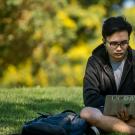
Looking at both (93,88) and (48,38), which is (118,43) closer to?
(93,88)

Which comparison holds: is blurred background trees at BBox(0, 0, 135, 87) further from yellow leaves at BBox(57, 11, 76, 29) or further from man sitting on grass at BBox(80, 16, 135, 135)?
man sitting on grass at BBox(80, 16, 135, 135)

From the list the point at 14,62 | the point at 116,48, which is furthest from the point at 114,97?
the point at 14,62

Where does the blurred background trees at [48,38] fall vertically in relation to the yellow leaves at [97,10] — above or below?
below

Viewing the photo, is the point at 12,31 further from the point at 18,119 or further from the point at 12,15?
the point at 18,119

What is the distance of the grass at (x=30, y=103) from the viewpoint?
7.57 meters

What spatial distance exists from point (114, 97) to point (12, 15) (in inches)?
648

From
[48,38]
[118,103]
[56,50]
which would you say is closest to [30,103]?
[118,103]

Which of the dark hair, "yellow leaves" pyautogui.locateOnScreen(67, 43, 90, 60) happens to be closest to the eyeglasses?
the dark hair

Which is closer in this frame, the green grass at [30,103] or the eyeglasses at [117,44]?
the eyeglasses at [117,44]

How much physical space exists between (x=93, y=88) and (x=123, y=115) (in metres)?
0.48

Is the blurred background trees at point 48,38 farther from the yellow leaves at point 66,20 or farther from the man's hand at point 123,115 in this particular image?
the man's hand at point 123,115

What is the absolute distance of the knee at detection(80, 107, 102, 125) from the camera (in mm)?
6855

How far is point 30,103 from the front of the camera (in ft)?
30.4

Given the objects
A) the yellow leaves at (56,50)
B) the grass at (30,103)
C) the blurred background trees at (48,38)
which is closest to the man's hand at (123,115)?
the grass at (30,103)
